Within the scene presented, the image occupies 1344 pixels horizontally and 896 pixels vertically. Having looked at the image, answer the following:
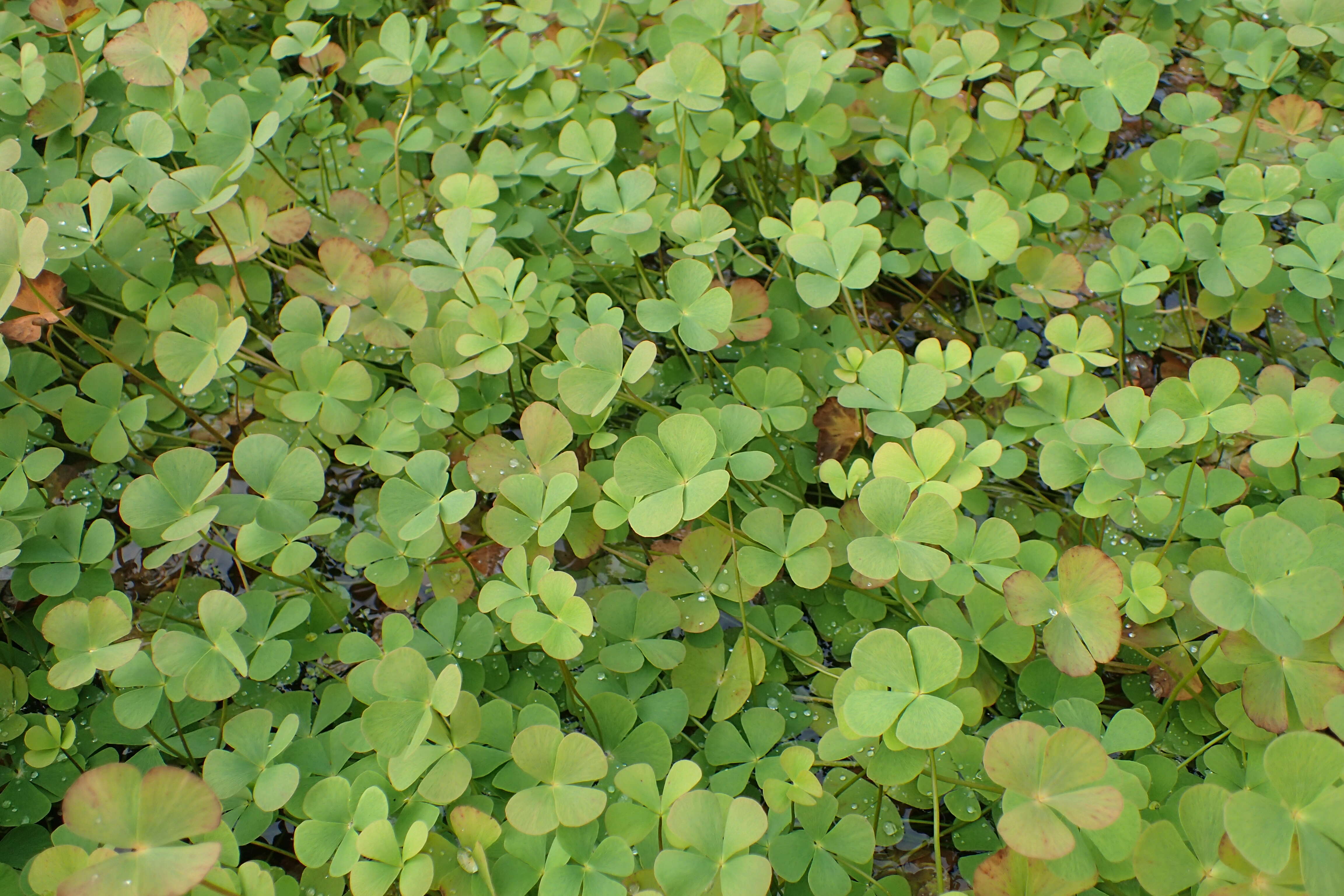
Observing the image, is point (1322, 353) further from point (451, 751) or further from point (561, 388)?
point (451, 751)

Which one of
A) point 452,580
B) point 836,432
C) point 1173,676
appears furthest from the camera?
point 836,432

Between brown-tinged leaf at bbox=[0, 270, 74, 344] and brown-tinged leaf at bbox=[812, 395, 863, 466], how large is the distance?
141 centimetres

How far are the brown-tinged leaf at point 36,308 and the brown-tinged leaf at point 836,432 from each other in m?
1.41

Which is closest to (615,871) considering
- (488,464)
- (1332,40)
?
(488,464)

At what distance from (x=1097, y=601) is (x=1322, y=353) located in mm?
976

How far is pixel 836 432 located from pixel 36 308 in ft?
5.08

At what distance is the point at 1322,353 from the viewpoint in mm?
1741

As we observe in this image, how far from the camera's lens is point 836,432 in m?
1.61

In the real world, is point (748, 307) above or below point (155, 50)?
below

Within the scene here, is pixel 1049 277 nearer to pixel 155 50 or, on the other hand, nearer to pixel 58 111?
pixel 155 50

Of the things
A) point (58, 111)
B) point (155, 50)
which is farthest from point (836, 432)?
point (58, 111)

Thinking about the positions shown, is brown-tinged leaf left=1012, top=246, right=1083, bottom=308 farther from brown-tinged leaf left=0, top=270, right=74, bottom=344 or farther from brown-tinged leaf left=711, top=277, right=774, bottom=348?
brown-tinged leaf left=0, top=270, right=74, bottom=344

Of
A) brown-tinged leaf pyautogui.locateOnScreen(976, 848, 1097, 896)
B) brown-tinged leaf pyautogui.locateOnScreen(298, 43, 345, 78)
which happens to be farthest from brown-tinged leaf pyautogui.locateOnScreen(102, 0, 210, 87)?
brown-tinged leaf pyautogui.locateOnScreen(976, 848, 1097, 896)

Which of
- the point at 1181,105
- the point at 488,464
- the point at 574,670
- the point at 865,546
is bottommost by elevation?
the point at 574,670
